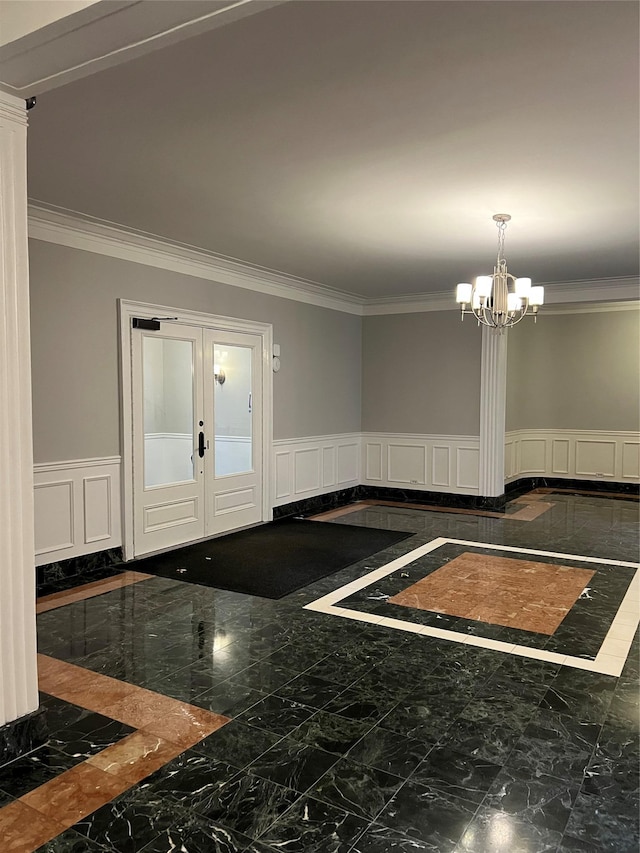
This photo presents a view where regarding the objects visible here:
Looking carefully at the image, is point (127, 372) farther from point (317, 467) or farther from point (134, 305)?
point (317, 467)

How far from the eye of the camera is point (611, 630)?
3971mm

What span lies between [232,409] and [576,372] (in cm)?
593

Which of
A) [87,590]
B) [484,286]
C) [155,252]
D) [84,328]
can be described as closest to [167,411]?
[84,328]

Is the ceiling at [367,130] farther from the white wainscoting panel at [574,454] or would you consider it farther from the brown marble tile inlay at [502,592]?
the white wainscoting panel at [574,454]

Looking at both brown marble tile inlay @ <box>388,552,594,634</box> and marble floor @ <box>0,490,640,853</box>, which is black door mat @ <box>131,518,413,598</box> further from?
brown marble tile inlay @ <box>388,552,594,634</box>

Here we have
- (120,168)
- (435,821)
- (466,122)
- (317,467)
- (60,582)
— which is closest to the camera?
(435,821)

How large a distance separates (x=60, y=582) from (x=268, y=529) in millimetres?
2453

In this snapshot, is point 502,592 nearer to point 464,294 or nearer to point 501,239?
point 464,294

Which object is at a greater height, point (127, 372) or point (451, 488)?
point (127, 372)

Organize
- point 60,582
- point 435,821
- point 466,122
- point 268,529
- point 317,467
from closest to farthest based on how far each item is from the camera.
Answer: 1. point 435,821
2. point 466,122
3. point 60,582
4. point 268,529
5. point 317,467

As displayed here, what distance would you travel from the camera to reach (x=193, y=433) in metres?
6.24

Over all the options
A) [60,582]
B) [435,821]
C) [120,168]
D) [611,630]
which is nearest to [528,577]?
[611,630]

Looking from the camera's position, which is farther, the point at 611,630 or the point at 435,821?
the point at 611,630

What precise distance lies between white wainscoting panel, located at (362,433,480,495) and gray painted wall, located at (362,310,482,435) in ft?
0.44
